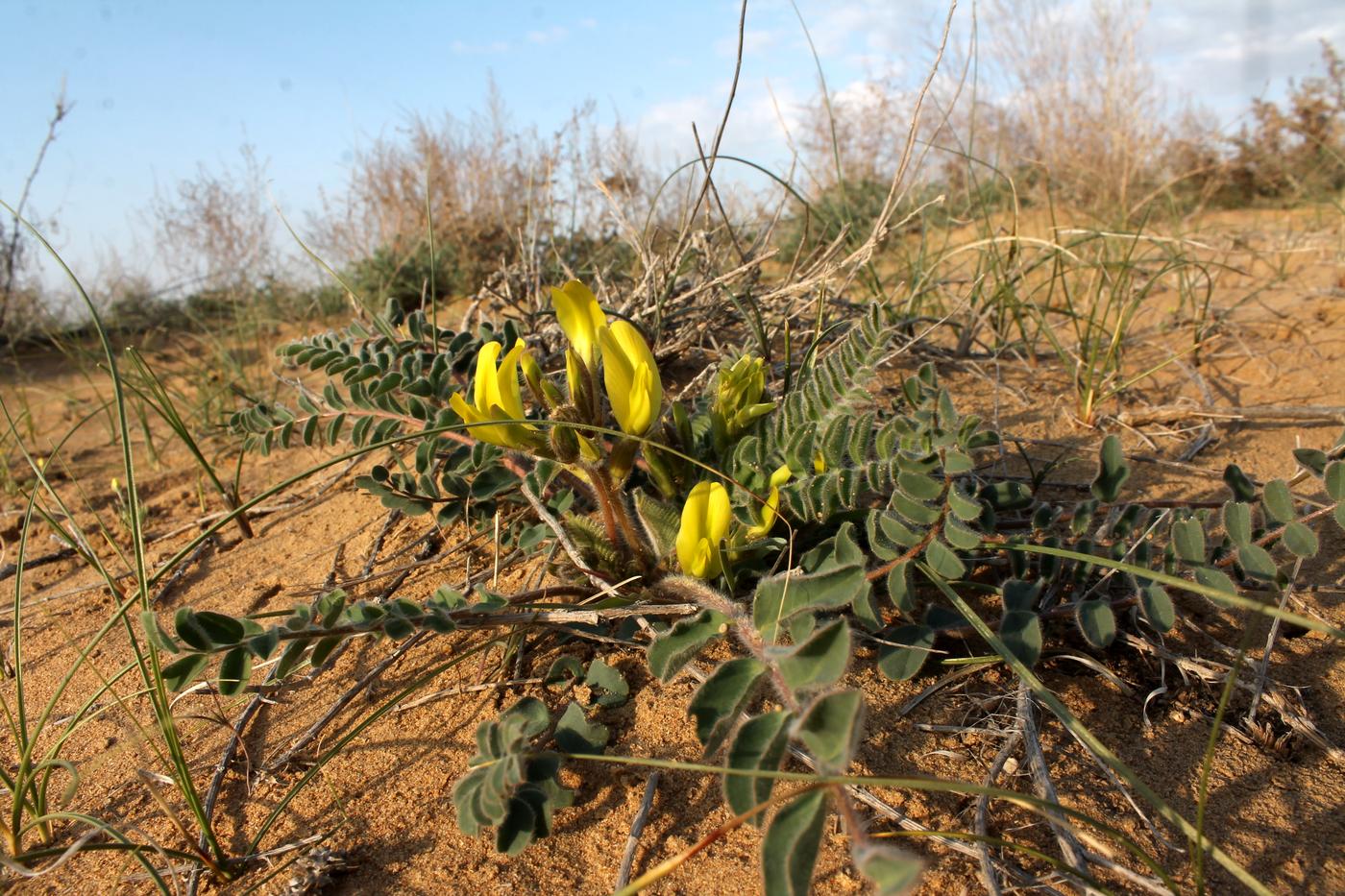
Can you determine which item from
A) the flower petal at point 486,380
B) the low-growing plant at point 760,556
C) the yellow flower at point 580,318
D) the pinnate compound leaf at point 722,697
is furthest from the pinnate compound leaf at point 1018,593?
the flower petal at point 486,380

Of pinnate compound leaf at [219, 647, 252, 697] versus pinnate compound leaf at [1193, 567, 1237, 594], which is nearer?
pinnate compound leaf at [219, 647, 252, 697]

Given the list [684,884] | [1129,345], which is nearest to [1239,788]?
[684,884]

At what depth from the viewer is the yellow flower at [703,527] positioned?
4.18 ft

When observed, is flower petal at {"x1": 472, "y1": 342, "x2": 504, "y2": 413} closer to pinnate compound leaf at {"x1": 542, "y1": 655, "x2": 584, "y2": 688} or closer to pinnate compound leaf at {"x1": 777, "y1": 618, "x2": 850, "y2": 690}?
pinnate compound leaf at {"x1": 542, "y1": 655, "x2": 584, "y2": 688}

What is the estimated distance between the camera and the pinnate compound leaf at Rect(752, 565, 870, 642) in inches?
41.7

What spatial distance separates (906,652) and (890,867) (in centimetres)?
62

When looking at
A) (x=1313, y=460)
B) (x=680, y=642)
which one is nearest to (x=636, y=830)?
(x=680, y=642)

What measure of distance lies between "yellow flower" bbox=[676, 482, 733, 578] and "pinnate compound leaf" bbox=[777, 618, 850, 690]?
17.3 inches

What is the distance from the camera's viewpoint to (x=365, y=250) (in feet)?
20.0

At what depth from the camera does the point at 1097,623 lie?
119cm

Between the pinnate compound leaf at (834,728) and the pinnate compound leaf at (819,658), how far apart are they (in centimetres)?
5

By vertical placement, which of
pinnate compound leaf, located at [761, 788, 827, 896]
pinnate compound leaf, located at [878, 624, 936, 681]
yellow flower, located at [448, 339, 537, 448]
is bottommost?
pinnate compound leaf, located at [878, 624, 936, 681]

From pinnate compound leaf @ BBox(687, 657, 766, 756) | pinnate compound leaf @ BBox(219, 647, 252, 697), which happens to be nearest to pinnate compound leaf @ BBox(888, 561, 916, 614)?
pinnate compound leaf @ BBox(687, 657, 766, 756)

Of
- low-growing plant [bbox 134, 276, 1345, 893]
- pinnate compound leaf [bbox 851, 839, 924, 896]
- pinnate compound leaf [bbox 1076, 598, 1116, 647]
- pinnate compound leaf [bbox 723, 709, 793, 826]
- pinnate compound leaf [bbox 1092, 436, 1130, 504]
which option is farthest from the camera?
pinnate compound leaf [bbox 1092, 436, 1130, 504]
